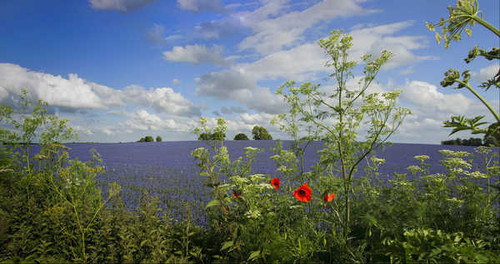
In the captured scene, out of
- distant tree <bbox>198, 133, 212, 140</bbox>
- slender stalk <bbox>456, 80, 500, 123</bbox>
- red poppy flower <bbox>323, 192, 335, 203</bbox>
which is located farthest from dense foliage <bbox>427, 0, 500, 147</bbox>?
distant tree <bbox>198, 133, 212, 140</bbox>

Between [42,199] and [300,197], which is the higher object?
[300,197]

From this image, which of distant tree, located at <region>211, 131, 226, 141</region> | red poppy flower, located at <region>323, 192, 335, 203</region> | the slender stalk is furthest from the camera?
distant tree, located at <region>211, 131, 226, 141</region>

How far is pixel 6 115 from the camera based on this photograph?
613 cm

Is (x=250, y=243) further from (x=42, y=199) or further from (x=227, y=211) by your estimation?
(x=42, y=199)

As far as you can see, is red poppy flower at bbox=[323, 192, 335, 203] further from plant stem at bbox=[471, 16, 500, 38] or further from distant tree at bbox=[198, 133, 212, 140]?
plant stem at bbox=[471, 16, 500, 38]

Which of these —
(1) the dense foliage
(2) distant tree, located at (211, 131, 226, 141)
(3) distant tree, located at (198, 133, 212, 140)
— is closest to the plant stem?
(1) the dense foliage

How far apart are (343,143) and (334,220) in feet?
3.74

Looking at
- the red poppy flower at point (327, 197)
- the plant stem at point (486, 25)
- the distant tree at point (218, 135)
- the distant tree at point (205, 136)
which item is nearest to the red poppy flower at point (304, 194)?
the red poppy flower at point (327, 197)

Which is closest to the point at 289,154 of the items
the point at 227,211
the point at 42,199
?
the point at 227,211

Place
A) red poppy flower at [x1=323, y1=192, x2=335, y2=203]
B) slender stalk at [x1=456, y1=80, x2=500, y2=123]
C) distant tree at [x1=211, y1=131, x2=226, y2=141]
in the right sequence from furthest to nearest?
1. distant tree at [x1=211, y1=131, x2=226, y2=141]
2. red poppy flower at [x1=323, y1=192, x2=335, y2=203]
3. slender stalk at [x1=456, y1=80, x2=500, y2=123]

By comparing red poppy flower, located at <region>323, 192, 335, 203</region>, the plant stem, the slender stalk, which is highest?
the plant stem

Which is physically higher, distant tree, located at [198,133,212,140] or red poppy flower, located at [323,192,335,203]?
distant tree, located at [198,133,212,140]

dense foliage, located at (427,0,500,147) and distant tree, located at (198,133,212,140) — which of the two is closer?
dense foliage, located at (427,0,500,147)

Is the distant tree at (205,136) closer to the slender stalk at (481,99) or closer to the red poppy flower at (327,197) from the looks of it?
the red poppy flower at (327,197)
